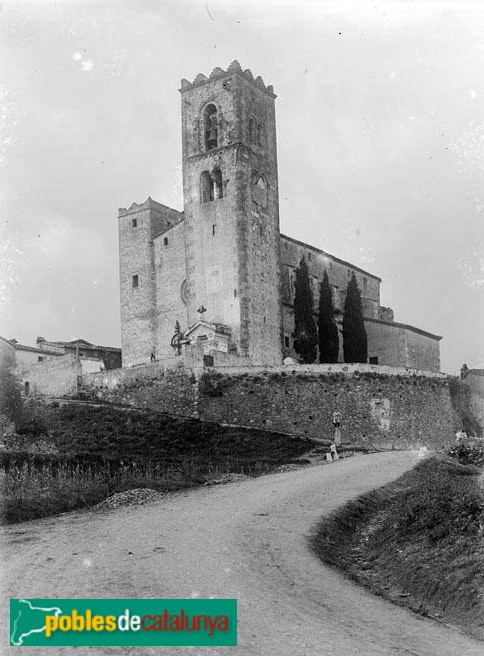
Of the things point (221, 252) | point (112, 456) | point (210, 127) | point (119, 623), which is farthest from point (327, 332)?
point (119, 623)

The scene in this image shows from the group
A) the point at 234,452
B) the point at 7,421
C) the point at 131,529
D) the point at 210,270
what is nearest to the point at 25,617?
the point at 131,529

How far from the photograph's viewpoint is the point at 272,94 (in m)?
51.0

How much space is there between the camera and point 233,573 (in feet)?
32.2

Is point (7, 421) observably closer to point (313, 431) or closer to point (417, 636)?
point (313, 431)

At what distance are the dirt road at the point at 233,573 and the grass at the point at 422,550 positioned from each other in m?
0.38

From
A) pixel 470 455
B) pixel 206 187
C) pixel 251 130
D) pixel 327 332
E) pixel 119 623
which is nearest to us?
pixel 119 623

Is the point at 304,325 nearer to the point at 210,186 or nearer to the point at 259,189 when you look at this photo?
the point at 259,189

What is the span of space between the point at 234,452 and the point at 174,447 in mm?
2692

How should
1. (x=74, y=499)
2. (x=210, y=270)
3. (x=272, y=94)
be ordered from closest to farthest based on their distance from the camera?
(x=74, y=499), (x=210, y=270), (x=272, y=94)

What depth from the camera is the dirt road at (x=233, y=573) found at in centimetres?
748

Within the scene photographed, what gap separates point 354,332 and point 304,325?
14.8ft

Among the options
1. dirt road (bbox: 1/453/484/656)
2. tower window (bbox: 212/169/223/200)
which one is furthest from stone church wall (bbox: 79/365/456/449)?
dirt road (bbox: 1/453/484/656)

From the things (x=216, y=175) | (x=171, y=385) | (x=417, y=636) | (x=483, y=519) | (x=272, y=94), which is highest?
(x=272, y=94)

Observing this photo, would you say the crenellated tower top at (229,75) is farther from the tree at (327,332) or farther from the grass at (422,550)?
the grass at (422,550)
